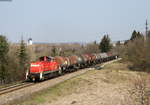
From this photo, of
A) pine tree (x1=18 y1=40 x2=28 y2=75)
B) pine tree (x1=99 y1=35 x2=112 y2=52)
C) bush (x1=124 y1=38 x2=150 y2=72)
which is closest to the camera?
bush (x1=124 y1=38 x2=150 y2=72)

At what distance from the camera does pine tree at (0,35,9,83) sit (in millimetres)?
34906

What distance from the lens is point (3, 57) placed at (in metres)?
36.8

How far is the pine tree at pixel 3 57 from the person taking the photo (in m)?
34.9

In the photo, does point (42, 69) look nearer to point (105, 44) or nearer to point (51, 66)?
point (51, 66)

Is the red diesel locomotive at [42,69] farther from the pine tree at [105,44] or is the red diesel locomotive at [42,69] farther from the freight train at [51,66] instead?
the pine tree at [105,44]

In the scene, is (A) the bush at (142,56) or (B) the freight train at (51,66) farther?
(A) the bush at (142,56)

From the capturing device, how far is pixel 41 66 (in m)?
23.4

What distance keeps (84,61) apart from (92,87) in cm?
2112

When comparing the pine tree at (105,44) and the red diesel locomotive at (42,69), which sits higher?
the pine tree at (105,44)

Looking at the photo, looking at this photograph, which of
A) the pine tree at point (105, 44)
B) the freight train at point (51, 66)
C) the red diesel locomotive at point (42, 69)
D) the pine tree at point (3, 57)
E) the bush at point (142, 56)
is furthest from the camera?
the pine tree at point (105, 44)

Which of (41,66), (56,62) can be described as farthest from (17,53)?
(41,66)

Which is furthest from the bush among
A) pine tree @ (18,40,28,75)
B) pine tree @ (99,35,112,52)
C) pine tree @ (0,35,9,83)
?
pine tree @ (99,35,112,52)

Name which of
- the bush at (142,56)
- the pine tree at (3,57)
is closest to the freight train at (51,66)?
the bush at (142,56)

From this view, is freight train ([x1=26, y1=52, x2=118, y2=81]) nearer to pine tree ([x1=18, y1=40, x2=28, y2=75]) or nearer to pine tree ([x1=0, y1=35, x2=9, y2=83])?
pine tree ([x1=0, y1=35, x2=9, y2=83])
